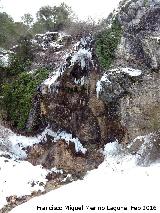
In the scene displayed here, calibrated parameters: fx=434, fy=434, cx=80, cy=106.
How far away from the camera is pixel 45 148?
15.1m

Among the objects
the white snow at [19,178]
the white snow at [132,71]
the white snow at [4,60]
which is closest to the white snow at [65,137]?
the white snow at [19,178]

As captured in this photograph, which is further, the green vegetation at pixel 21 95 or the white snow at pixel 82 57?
the green vegetation at pixel 21 95

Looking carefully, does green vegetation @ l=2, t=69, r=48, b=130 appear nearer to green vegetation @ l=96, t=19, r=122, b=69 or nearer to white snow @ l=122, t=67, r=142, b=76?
green vegetation @ l=96, t=19, r=122, b=69

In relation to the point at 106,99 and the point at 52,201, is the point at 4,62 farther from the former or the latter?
the point at 52,201

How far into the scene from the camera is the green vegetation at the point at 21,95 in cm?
1616

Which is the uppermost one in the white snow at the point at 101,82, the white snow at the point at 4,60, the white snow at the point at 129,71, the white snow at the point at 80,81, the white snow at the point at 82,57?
the white snow at the point at 4,60

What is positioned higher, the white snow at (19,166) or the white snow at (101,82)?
the white snow at (101,82)

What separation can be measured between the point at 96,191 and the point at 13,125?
593cm

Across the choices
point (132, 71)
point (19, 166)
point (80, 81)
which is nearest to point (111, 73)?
point (132, 71)

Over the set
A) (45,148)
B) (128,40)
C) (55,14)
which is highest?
(55,14)

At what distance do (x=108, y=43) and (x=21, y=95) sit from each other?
3.87 m

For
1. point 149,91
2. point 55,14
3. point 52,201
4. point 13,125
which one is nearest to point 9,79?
point 13,125

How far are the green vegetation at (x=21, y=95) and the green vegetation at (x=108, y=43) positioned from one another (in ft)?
7.98

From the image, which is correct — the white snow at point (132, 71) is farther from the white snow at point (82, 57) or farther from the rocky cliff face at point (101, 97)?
the white snow at point (82, 57)
